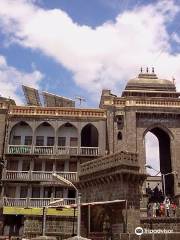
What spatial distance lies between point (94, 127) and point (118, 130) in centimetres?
330

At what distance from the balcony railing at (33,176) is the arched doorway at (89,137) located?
5.59 m

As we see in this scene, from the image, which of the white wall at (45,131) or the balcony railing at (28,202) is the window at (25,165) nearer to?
the white wall at (45,131)

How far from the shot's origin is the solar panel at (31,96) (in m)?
44.1

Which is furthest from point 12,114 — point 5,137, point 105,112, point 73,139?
point 105,112

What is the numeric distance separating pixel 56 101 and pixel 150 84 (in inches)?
429

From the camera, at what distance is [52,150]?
40344 mm

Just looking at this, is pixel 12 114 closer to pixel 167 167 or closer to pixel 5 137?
pixel 5 137

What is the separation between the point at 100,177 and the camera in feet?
86.3

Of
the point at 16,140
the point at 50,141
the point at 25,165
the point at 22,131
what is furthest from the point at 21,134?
the point at 25,165

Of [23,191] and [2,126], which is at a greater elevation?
[2,126]

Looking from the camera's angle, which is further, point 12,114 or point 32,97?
point 32,97

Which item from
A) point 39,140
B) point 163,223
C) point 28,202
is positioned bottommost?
point 163,223

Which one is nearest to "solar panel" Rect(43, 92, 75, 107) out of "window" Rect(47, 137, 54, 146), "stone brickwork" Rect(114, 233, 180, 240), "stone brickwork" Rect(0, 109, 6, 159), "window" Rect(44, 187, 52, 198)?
"window" Rect(47, 137, 54, 146)

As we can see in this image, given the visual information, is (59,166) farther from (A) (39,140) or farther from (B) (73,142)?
(A) (39,140)
